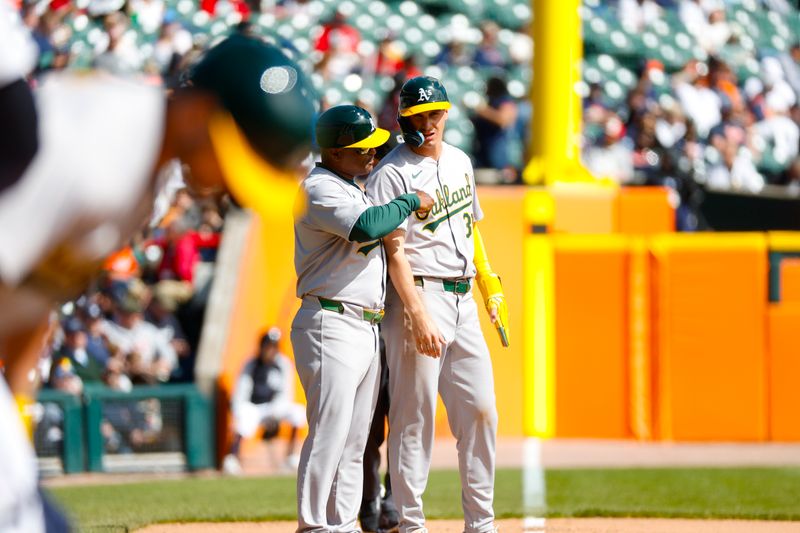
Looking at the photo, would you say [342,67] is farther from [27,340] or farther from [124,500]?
[27,340]

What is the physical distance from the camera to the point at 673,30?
1881 centimetres

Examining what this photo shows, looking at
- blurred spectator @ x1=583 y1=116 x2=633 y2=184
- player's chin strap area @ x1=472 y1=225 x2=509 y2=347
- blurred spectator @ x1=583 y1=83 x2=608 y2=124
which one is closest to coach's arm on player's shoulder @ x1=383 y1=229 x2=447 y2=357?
player's chin strap area @ x1=472 y1=225 x2=509 y2=347

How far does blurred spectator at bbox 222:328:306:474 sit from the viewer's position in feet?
33.3

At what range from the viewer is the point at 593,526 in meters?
6.69

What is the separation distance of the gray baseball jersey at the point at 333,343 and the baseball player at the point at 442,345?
0.68 feet

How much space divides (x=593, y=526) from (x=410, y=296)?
2.07 metres

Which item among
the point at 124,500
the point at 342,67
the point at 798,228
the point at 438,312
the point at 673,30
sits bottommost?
the point at 124,500

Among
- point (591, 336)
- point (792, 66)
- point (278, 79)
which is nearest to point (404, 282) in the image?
point (278, 79)

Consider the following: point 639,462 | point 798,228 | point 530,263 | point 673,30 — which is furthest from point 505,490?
point 673,30

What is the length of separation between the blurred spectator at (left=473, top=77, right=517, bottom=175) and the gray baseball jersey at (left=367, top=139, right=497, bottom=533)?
759cm

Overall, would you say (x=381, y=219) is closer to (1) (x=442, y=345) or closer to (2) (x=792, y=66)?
(1) (x=442, y=345)

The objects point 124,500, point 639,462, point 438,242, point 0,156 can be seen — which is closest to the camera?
point 0,156

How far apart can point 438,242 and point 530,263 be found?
241 inches

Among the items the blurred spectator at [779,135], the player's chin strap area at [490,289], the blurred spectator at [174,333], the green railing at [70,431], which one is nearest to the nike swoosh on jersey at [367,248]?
the player's chin strap area at [490,289]
